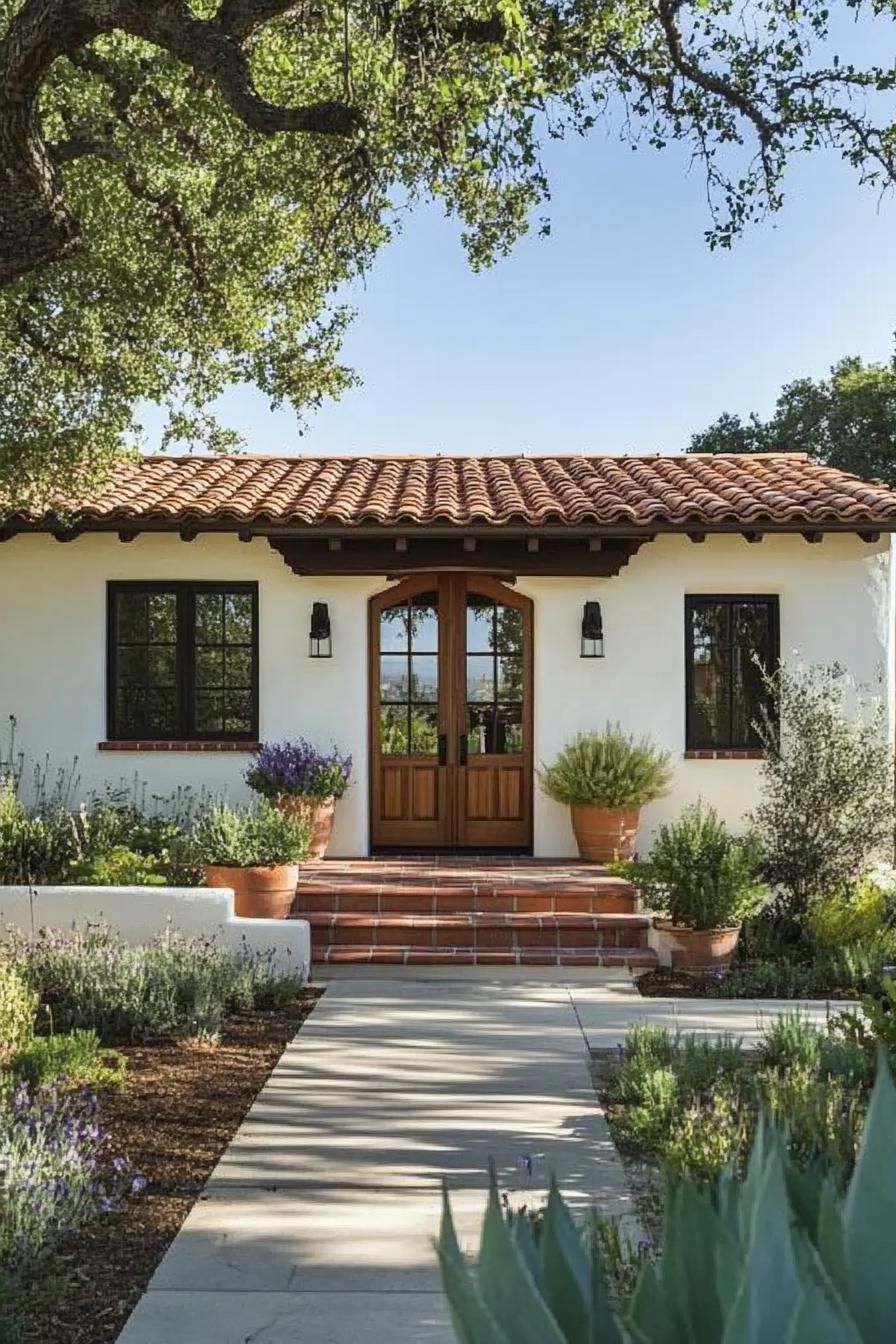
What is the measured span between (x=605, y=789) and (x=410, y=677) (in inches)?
91.1

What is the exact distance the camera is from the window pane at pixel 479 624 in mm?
12266

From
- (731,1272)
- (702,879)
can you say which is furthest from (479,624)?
(731,1272)

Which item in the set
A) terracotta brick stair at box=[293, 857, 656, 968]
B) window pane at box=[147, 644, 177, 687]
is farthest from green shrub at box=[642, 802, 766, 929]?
window pane at box=[147, 644, 177, 687]

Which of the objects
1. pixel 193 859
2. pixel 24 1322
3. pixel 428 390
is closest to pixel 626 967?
pixel 193 859

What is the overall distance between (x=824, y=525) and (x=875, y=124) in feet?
12.5

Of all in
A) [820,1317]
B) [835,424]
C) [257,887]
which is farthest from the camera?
[835,424]

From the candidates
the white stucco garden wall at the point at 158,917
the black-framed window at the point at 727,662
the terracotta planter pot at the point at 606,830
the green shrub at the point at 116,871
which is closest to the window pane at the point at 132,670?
the green shrub at the point at 116,871

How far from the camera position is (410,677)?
40.4 feet

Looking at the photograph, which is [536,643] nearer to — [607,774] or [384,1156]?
[607,774]

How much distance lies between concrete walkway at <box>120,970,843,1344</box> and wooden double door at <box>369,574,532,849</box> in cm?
357

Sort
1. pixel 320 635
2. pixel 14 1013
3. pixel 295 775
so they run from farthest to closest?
pixel 320 635
pixel 295 775
pixel 14 1013

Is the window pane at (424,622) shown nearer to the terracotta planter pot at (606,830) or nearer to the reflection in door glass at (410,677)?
the reflection in door glass at (410,677)

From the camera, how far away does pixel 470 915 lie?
9.98 m

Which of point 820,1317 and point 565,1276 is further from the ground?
point 820,1317
